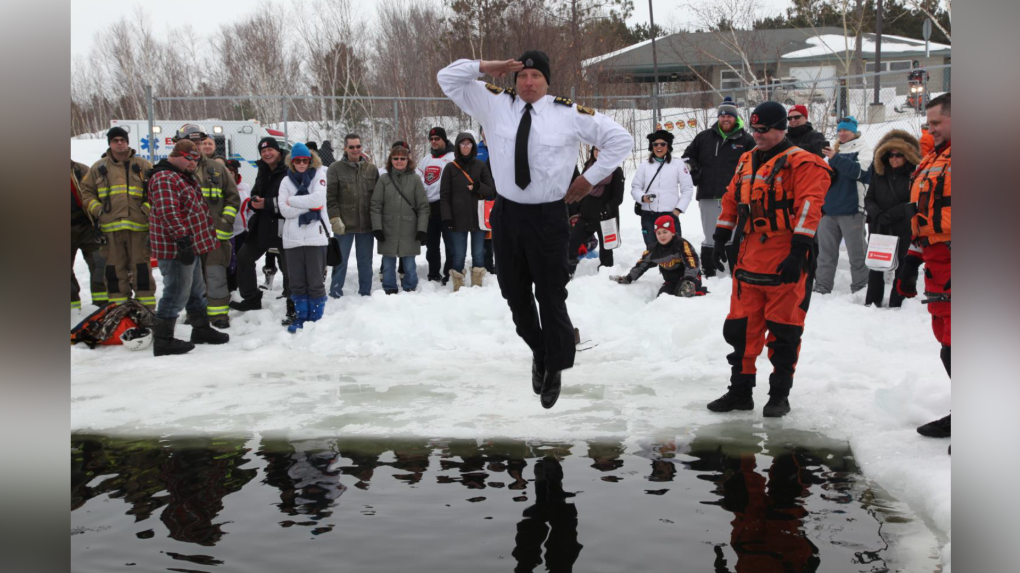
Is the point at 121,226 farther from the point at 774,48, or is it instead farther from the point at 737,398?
the point at 774,48

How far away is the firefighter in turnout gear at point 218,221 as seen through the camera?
9641 mm

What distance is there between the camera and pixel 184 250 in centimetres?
840

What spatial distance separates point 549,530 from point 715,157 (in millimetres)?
7340

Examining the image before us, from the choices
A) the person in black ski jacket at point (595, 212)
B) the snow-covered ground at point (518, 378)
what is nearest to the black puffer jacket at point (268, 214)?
the snow-covered ground at point (518, 378)

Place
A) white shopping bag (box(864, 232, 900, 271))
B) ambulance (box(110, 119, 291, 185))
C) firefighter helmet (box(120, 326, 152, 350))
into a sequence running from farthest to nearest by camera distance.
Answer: ambulance (box(110, 119, 291, 185)) → firefighter helmet (box(120, 326, 152, 350)) → white shopping bag (box(864, 232, 900, 271))

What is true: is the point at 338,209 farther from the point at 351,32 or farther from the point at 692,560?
the point at 351,32

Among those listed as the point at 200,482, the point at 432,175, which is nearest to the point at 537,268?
the point at 200,482

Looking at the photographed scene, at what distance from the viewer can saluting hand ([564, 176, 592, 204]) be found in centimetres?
518

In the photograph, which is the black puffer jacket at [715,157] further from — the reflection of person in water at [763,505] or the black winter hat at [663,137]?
the reflection of person in water at [763,505]

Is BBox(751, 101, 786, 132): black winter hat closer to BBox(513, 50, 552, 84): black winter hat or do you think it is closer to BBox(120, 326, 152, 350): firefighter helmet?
BBox(513, 50, 552, 84): black winter hat

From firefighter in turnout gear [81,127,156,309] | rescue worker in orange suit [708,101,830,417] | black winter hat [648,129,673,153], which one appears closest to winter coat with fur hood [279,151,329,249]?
firefighter in turnout gear [81,127,156,309]

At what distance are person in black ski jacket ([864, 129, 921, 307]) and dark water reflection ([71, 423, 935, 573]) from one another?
424 cm

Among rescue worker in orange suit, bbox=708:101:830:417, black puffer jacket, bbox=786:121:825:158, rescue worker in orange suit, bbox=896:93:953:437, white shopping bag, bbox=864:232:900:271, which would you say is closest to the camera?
rescue worker in orange suit, bbox=896:93:953:437

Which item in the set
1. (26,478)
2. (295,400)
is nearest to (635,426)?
(295,400)
